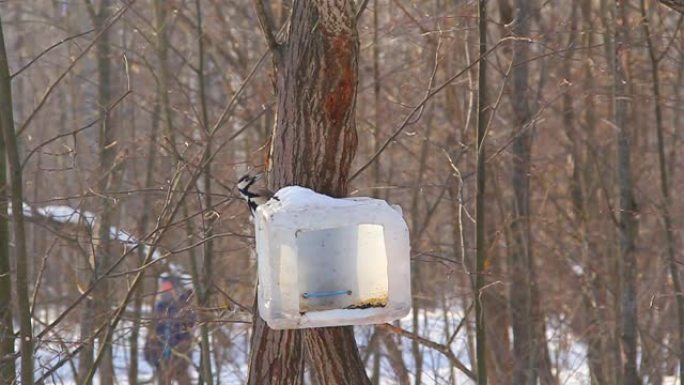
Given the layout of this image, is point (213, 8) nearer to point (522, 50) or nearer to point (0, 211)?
point (522, 50)

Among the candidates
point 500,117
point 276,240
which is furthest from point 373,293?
point 500,117

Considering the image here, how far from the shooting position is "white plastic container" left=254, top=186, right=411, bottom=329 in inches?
135

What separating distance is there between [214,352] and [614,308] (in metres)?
3.16

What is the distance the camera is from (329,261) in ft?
12.1

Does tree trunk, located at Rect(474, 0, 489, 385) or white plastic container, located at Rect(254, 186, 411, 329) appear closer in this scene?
white plastic container, located at Rect(254, 186, 411, 329)

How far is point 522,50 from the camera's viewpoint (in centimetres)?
682

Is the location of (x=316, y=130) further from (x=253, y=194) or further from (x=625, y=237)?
(x=625, y=237)

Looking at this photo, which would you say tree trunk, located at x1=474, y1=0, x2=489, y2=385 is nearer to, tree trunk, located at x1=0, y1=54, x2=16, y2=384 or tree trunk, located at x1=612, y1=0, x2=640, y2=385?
tree trunk, located at x1=612, y1=0, x2=640, y2=385

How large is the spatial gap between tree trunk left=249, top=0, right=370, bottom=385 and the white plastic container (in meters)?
0.29

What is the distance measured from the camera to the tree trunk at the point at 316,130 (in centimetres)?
389

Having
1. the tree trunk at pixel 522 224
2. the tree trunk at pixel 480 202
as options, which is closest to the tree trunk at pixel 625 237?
the tree trunk at pixel 522 224

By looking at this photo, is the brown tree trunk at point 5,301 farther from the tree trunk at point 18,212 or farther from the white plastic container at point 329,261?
the white plastic container at point 329,261

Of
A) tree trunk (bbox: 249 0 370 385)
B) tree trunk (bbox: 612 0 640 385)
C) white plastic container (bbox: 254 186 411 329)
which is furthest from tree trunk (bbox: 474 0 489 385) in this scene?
white plastic container (bbox: 254 186 411 329)

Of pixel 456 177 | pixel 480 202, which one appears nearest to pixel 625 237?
pixel 456 177
